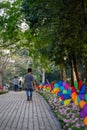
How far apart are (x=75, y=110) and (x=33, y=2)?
444 centimetres

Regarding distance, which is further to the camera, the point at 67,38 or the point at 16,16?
the point at 16,16

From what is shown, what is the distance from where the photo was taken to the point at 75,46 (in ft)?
45.0

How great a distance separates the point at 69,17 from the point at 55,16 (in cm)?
58

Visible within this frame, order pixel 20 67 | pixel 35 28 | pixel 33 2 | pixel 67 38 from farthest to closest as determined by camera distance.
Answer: pixel 20 67 → pixel 35 28 → pixel 67 38 → pixel 33 2

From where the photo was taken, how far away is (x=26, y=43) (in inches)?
1128

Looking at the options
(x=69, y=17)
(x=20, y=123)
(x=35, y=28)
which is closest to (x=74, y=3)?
(x=69, y=17)

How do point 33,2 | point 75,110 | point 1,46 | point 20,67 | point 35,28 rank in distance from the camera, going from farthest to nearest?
point 20,67 → point 1,46 → point 35,28 → point 33,2 → point 75,110

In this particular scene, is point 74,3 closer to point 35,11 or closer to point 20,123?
point 35,11

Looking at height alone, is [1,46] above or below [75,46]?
above

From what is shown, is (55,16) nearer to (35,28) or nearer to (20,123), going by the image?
(35,28)

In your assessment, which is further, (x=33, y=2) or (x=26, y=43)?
(x=26, y=43)

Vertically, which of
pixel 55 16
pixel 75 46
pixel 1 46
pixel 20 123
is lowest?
pixel 20 123

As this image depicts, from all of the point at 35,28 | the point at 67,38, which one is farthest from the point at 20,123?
the point at 35,28

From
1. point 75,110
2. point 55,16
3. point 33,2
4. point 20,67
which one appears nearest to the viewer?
point 75,110
